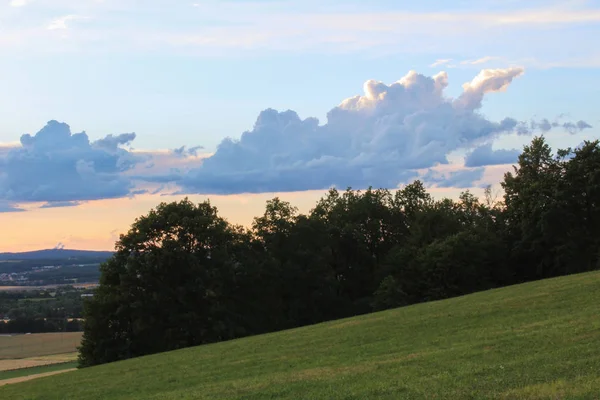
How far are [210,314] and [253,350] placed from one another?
31.6m

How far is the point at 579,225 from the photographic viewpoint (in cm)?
7588

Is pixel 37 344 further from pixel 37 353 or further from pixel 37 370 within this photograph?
pixel 37 370

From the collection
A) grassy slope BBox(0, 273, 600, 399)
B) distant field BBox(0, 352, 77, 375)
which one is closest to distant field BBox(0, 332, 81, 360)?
distant field BBox(0, 352, 77, 375)

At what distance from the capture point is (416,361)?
22.0 meters

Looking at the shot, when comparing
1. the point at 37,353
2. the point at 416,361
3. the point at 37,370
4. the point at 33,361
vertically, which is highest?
the point at 416,361

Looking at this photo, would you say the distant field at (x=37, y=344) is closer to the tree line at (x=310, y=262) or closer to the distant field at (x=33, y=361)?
the distant field at (x=33, y=361)

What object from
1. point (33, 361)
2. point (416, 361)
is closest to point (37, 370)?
point (33, 361)

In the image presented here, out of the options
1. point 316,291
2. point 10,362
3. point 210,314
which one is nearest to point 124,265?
point 210,314

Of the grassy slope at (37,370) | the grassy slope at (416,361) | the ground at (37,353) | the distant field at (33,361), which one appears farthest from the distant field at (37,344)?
the grassy slope at (416,361)

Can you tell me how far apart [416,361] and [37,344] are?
95553 mm

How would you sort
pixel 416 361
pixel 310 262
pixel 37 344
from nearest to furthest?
1. pixel 416 361
2. pixel 310 262
3. pixel 37 344

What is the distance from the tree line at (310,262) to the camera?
64938 millimetres

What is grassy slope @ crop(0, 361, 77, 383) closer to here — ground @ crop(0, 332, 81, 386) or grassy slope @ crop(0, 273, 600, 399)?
ground @ crop(0, 332, 81, 386)

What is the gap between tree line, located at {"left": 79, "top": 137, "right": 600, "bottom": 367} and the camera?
213ft
